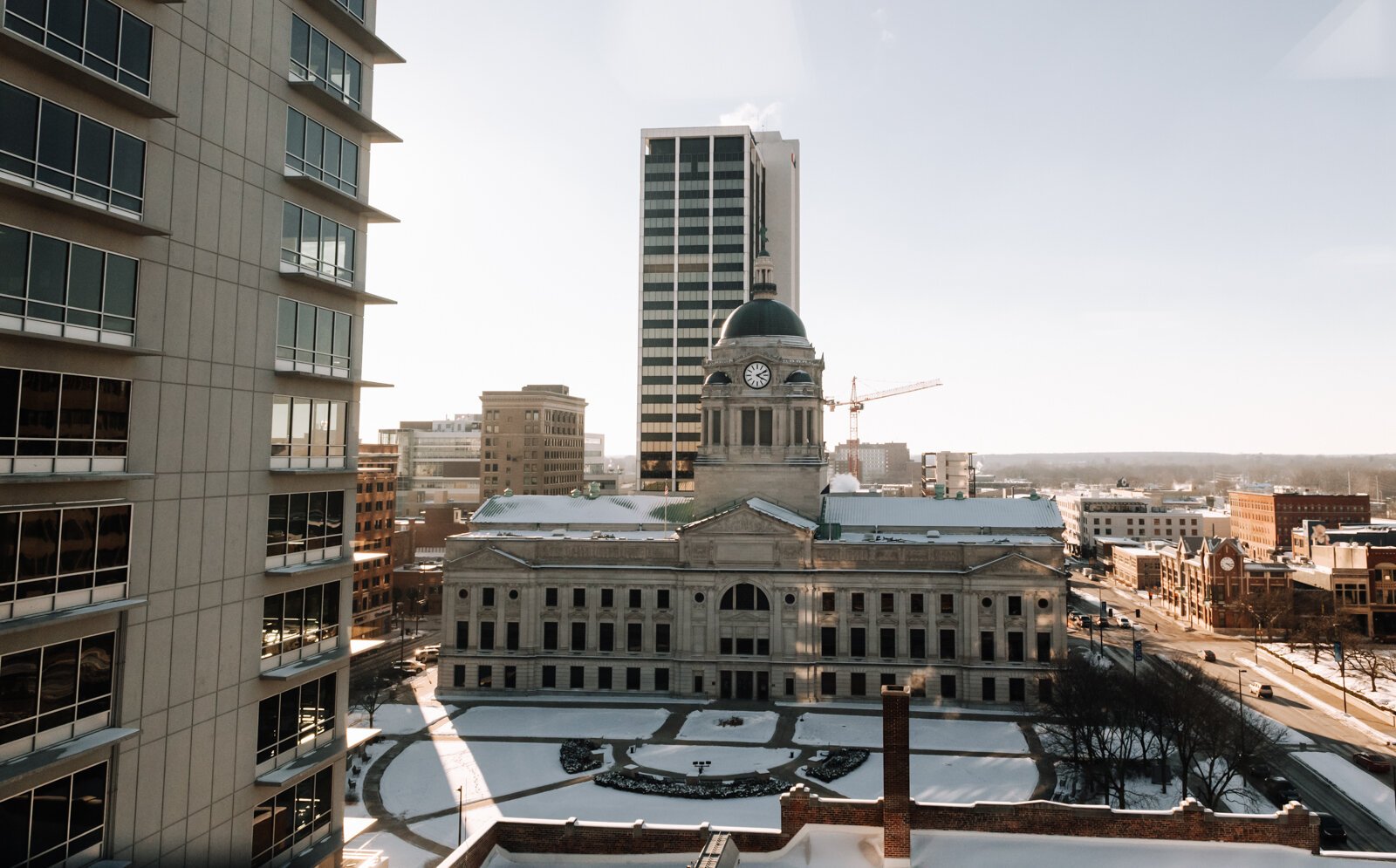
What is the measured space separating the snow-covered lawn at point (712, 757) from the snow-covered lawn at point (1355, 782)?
3111cm

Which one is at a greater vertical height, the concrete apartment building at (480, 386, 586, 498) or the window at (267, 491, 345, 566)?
the concrete apartment building at (480, 386, 586, 498)

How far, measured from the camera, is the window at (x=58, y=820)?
1458 centimetres

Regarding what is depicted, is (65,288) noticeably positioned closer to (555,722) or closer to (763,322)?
(555,722)

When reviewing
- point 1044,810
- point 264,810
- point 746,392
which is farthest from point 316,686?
point 746,392

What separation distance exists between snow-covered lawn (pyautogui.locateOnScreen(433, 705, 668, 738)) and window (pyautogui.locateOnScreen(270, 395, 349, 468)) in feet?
126

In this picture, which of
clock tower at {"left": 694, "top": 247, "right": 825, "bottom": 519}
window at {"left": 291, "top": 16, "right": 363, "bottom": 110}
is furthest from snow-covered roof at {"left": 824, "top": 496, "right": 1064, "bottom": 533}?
window at {"left": 291, "top": 16, "right": 363, "bottom": 110}

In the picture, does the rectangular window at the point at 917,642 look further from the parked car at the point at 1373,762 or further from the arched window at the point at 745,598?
the parked car at the point at 1373,762

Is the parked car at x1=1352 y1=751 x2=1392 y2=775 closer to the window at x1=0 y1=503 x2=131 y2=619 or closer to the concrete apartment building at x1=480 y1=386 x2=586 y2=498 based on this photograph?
the window at x1=0 y1=503 x2=131 y2=619

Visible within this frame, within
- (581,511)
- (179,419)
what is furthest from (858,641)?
(179,419)

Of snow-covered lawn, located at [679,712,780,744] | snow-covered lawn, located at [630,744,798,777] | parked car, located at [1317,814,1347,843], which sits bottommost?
Result: snow-covered lawn, located at [679,712,780,744]

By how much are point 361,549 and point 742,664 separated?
179ft

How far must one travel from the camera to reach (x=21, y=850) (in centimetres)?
1468

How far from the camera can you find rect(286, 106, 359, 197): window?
21.2 metres

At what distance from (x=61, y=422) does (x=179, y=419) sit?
254 cm
